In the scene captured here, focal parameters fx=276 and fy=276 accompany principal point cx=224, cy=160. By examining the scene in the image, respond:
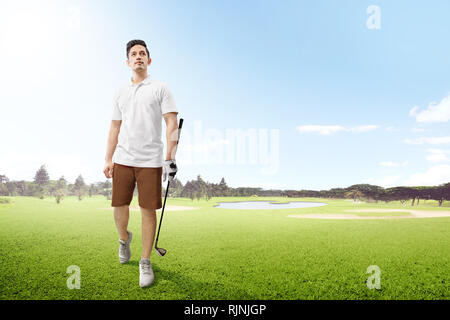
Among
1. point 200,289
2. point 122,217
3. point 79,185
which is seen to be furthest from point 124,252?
point 79,185

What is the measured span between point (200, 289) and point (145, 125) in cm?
235

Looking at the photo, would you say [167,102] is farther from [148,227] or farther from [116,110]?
[148,227]

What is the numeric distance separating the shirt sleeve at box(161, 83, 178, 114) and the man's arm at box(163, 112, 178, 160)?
6cm

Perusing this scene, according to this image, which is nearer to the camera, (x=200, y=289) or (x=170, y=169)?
(x=200, y=289)

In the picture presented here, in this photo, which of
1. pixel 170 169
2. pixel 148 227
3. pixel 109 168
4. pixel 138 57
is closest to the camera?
pixel 170 169

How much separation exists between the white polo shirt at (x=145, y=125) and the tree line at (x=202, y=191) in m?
44.9

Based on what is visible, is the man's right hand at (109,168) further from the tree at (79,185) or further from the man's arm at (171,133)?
the tree at (79,185)

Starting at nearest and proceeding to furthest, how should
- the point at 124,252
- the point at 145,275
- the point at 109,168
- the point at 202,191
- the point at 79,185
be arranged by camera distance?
the point at 145,275 → the point at 109,168 → the point at 124,252 → the point at 202,191 → the point at 79,185

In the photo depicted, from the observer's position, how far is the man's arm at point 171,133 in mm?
3875

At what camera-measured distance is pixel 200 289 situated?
11.3ft

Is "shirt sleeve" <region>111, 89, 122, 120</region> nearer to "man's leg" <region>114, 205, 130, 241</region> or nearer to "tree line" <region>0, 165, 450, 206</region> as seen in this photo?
→ "man's leg" <region>114, 205, 130, 241</region>

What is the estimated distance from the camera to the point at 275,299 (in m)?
3.21

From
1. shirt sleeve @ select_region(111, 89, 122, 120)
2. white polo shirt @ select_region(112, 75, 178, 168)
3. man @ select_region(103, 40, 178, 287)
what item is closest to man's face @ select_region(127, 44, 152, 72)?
man @ select_region(103, 40, 178, 287)
